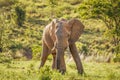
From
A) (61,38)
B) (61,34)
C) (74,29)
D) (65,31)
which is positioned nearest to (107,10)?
(74,29)

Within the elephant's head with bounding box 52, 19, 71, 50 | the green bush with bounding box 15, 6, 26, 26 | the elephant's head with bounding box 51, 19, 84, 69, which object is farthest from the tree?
the green bush with bounding box 15, 6, 26, 26

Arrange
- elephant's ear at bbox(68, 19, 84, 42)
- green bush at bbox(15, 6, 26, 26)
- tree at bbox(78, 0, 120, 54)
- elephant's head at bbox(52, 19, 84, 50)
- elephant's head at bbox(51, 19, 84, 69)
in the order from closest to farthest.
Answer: elephant's head at bbox(51, 19, 84, 69) < elephant's head at bbox(52, 19, 84, 50) < elephant's ear at bbox(68, 19, 84, 42) < tree at bbox(78, 0, 120, 54) < green bush at bbox(15, 6, 26, 26)

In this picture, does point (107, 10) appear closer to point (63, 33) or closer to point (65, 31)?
point (65, 31)

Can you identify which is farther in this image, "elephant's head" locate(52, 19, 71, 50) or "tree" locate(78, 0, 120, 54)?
"tree" locate(78, 0, 120, 54)

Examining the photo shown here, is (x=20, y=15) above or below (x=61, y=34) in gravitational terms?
below

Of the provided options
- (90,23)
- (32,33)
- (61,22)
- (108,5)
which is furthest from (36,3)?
(61,22)

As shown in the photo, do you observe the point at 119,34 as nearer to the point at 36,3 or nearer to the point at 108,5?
the point at 108,5

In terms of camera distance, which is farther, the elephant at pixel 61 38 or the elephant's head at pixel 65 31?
the elephant's head at pixel 65 31

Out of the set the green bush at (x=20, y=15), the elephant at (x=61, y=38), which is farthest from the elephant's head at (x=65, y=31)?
the green bush at (x=20, y=15)

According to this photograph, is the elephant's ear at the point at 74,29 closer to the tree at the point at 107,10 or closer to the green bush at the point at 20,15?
the tree at the point at 107,10

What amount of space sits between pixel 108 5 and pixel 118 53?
3.00 metres

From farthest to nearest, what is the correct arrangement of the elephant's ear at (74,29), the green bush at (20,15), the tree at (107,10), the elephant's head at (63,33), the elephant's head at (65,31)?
the green bush at (20,15)
the tree at (107,10)
the elephant's ear at (74,29)
the elephant's head at (65,31)
the elephant's head at (63,33)

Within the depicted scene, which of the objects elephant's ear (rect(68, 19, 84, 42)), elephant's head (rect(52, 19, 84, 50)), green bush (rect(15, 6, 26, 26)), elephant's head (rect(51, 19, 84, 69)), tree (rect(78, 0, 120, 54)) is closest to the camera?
elephant's head (rect(51, 19, 84, 69))

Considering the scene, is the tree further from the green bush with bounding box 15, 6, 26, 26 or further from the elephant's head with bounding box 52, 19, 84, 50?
the green bush with bounding box 15, 6, 26, 26
